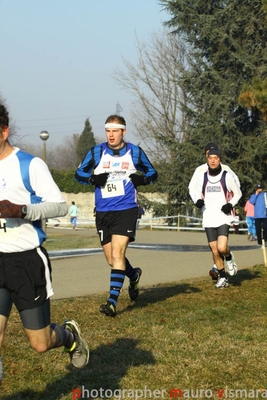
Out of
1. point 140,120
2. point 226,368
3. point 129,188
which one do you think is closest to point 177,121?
point 140,120

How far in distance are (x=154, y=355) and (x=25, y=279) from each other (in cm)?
206

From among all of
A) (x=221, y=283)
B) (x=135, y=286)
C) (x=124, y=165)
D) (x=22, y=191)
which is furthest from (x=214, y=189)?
(x=22, y=191)

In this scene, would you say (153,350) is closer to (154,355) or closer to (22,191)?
(154,355)

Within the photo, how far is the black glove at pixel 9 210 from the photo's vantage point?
4.48 m

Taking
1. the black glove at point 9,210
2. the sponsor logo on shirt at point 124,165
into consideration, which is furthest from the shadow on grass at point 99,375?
the sponsor logo on shirt at point 124,165

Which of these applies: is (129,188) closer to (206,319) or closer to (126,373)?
(206,319)

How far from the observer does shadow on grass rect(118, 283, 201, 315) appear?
30.8 ft

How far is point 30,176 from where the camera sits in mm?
4742

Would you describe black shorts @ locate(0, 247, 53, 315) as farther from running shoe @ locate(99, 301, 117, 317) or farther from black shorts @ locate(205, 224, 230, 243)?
black shorts @ locate(205, 224, 230, 243)

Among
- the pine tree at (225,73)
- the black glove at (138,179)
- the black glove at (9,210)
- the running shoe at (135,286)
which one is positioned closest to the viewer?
the black glove at (9,210)

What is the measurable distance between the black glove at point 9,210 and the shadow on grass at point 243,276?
7404 millimetres

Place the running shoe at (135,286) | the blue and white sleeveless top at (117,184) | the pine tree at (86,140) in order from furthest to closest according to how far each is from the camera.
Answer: the pine tree at (86,140) < the running shoe at (135,286) < the blue and white sleeveless top at (117,184)

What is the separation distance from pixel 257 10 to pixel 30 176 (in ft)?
105

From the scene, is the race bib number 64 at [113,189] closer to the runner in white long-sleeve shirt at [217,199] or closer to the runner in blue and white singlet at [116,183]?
the runner in blue and white singlet at [116,183]
